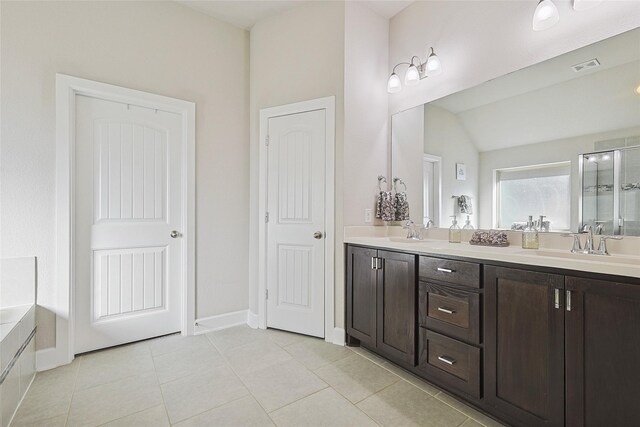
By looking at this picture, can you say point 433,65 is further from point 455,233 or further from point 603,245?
point 603,245

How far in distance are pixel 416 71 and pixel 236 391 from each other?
8.86ft

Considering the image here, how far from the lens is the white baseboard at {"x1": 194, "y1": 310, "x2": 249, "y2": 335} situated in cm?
280

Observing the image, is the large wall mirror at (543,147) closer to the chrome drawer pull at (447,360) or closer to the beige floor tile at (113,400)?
the chrome drawer pull at (447,360)

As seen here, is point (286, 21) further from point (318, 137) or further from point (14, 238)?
point (14, 238)

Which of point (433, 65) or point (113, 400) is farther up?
point (433, 65)

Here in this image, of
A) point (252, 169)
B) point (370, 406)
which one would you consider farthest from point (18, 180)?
point (370, 406)

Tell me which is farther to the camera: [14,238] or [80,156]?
[80,156]

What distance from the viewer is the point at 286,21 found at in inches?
111

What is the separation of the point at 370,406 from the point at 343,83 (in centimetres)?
234

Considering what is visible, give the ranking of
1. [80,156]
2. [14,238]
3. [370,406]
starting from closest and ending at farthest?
[370,406] → [14,238] → [80,156]

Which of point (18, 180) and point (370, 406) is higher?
point (18, 180)

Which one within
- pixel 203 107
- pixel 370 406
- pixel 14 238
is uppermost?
pixel 203 107

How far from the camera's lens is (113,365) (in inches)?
85.4

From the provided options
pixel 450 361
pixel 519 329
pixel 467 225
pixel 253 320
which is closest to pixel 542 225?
pixel 467 225
